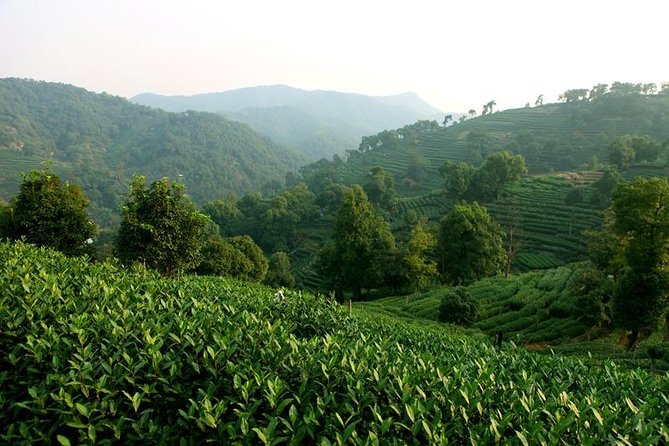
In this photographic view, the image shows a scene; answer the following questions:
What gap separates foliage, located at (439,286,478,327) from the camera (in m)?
18.7

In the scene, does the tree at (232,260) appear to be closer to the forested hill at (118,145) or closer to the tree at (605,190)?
the tree at (605,190)

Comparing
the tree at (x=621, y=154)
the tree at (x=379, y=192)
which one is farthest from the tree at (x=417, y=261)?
the tree at (x=621, y=154)

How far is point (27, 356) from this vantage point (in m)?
3.12

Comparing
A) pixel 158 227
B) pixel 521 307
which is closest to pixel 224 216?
pixel 521 307

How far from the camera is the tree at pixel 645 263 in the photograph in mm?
14852

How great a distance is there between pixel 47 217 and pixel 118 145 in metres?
154

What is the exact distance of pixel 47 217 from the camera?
46.0 feet

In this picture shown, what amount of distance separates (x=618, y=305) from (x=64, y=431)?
17.9 meters

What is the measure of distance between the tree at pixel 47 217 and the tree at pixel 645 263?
19579 millimetres

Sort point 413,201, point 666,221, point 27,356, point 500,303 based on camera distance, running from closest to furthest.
Answer: 1. point 27,356
2. point 666,221
3. point 500,303
4. point 413,201

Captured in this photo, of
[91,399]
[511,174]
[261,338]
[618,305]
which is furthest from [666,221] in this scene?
[511,174]

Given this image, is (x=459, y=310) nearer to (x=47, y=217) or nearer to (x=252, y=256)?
(x=252, y=256)

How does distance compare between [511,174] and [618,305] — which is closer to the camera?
[618,305]

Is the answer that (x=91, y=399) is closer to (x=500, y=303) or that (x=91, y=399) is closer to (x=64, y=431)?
(x=64, y=431)
